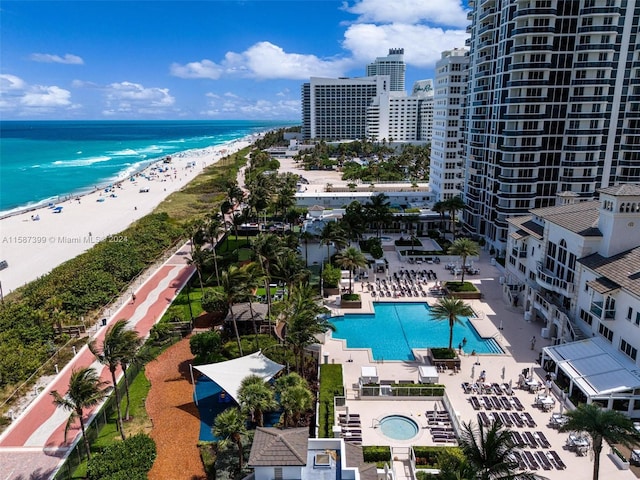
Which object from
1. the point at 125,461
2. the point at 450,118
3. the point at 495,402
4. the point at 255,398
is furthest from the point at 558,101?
the point at 125,461

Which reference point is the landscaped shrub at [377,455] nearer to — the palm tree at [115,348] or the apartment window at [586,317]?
the palm tree at [115,348]

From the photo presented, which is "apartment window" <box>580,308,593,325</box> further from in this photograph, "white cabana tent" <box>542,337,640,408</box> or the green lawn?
the green lawn

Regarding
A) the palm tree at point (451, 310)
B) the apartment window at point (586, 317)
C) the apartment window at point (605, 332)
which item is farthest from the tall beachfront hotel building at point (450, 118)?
the apartment window at point (605, 332)

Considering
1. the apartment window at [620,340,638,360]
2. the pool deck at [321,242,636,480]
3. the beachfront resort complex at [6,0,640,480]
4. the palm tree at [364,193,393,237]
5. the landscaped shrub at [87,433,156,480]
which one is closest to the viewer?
the landscaped shrub at [87,433,156,480]

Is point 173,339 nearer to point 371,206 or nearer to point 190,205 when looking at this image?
point 371,206

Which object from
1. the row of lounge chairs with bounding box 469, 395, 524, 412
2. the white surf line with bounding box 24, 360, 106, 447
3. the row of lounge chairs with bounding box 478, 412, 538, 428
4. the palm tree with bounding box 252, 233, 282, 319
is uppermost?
the palm tree with bounding box 252, 233, 282, 319

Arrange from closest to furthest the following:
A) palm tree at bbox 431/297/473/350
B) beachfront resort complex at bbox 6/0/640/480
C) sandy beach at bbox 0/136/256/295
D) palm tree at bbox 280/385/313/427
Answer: beachfront resort complex at bbox 6/0/640/480, palm tree at bbox 280/385/313/427, palm tree at bbox 431/297/473/350, sandy beach at bbox 0/136/256/295

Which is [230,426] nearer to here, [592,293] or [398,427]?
[398,427]

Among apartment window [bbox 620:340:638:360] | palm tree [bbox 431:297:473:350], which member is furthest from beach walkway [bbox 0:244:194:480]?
apartment window [bbox 620:340:638:360]

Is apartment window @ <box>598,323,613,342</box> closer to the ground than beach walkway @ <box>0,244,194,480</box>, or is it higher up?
higher up
